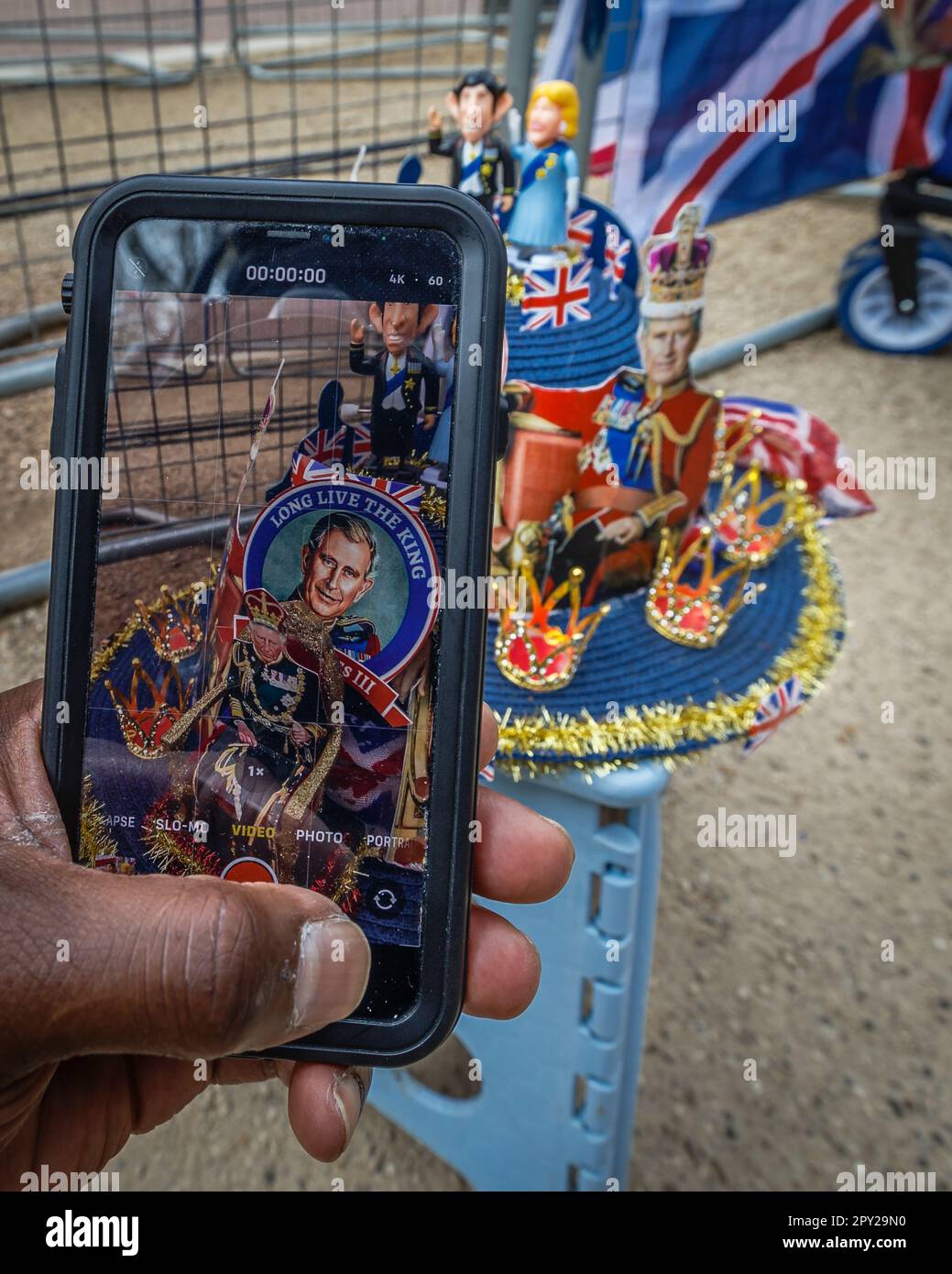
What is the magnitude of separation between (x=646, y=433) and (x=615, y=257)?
149 mm

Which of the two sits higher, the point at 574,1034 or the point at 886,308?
the point at 886,308

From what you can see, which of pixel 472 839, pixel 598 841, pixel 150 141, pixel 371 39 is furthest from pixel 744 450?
pixel 371 39

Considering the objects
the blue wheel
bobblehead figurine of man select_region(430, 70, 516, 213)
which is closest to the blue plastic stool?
bobblehead figurine of man select_region(430, 70, 516, 213)

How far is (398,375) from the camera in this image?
0.57 metres

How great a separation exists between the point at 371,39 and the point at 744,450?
14.3 feet

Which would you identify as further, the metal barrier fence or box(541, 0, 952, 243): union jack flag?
the metal barrier fence

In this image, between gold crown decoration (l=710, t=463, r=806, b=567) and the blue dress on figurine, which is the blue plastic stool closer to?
gold crown decoration (l=710, t=463, r=806, b=567)

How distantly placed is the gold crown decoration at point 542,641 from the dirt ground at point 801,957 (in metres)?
0.28

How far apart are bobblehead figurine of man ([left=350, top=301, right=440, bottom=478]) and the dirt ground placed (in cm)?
15

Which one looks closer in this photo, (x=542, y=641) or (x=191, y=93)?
(x=542, y=641)

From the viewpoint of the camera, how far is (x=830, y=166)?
6.81 feet

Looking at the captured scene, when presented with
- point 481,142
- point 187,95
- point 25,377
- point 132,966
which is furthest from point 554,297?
point 187,95

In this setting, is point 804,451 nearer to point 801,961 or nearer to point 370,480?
point 370,480

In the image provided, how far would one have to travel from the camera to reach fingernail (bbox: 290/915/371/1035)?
539mm
